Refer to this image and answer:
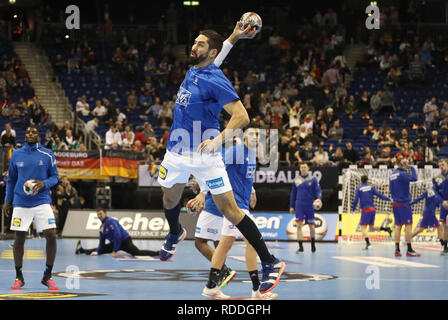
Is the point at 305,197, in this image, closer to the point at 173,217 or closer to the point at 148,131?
the point at 148,131

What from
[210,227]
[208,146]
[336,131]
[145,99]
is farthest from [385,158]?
[208,146]

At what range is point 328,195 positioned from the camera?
23328 mm

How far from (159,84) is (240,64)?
365cm

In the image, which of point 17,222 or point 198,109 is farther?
point 17,222

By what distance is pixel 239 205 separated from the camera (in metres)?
9.86

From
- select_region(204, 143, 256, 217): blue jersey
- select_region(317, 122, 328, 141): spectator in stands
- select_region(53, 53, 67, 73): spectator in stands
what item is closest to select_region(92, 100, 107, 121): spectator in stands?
select_region(53, 53, 67, 73): spectator in stands

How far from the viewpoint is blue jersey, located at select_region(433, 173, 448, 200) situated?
61.5 ft

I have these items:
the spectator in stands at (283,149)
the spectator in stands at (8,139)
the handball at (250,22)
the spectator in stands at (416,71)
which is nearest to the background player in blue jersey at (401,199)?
the spectator in stands at (283,149)

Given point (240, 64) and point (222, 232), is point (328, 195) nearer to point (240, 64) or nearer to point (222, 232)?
point (240, 64)

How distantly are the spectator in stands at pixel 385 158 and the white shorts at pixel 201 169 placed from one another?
52.9 feet

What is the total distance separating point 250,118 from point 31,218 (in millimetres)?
17466

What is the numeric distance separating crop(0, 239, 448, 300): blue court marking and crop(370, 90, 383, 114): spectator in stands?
1139 centimetres

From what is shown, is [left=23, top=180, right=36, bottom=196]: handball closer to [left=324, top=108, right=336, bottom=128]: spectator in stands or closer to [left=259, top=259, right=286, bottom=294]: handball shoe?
[left=259, top=259, right=286, bottom=294]: handball shoe

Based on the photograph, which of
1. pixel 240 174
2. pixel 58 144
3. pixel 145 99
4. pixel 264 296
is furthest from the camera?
pixel 145 99
